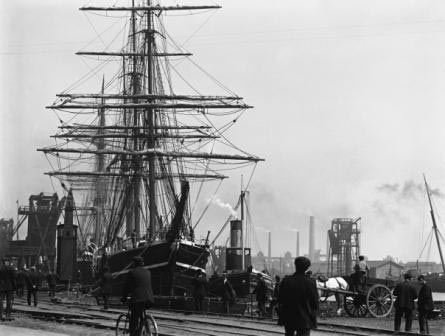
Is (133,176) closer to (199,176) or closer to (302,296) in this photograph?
(199,176)

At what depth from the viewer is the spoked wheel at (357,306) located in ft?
87.4

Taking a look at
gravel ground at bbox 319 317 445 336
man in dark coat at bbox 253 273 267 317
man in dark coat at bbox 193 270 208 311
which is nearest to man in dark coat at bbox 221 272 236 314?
man in dark coat at bbox 193 270 208 311

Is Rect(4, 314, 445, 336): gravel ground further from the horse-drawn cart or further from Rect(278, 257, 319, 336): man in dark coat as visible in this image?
Rect(278, 257, 319, 336): man in dark coat

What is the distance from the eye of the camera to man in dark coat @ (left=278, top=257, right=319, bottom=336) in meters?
10.8

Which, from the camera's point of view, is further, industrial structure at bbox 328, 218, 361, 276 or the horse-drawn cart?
industrial structure at bbox 328, 218, 361, 276

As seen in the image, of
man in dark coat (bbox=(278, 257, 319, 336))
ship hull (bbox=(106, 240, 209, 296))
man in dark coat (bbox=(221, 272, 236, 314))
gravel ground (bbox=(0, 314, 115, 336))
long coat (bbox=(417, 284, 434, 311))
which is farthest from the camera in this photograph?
ship hull (bbox=(106, 240, 209, 296))

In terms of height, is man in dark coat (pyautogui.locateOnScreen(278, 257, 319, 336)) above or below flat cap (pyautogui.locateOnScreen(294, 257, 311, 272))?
below

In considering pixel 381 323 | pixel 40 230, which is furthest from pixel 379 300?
pixel 40 230

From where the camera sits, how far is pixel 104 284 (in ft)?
101

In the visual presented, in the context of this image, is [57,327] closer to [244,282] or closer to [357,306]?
[357,306]

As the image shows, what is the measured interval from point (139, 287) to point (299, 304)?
4.01 metres

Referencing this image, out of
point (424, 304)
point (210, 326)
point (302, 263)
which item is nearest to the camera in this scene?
point (302, 263)

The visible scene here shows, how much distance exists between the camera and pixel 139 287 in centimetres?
1423

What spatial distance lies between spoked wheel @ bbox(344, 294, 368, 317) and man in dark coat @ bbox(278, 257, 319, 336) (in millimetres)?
16044
